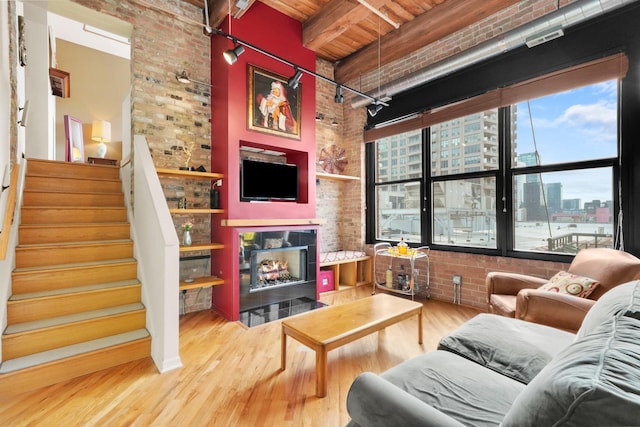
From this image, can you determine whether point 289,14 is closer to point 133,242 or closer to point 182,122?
point 182,122

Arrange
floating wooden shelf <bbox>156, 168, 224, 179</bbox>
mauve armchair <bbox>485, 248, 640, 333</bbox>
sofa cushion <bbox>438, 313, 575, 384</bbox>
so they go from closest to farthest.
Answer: sofa cushion <bbox>438, 313, 575, 384</bbox> < mauve armchair <bbox>485, 248, 640, 333</bbox> < floating wooden shelf <bbox>156, 168, 224, 179</bbox>

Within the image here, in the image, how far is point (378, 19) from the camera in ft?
13.4

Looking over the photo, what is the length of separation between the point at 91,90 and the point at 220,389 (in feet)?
22.6

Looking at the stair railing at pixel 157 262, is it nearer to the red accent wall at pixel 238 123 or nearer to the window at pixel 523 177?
the red accent wall at pixel 238 123

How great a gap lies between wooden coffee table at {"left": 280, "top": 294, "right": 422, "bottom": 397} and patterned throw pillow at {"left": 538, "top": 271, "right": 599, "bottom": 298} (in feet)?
4.00

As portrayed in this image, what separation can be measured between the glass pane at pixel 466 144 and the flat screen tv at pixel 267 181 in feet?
Answer: 7.20

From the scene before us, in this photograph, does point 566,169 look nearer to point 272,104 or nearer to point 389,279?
point 389,279

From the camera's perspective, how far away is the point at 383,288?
460 centimetres

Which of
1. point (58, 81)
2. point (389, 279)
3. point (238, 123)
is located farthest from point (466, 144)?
point (58, 81)

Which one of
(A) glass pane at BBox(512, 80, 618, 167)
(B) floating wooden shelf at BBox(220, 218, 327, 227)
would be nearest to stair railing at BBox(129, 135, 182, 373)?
(B) floating wooden shelf at BBox(220, 218, 327, 227)

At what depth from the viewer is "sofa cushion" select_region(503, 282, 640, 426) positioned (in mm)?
632

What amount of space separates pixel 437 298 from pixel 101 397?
3972 mm

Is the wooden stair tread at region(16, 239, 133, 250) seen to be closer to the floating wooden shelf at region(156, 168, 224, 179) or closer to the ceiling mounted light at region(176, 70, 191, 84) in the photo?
the floating wooden shelf at region(156, 168, 224, 179)

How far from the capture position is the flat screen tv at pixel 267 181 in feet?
12.5
